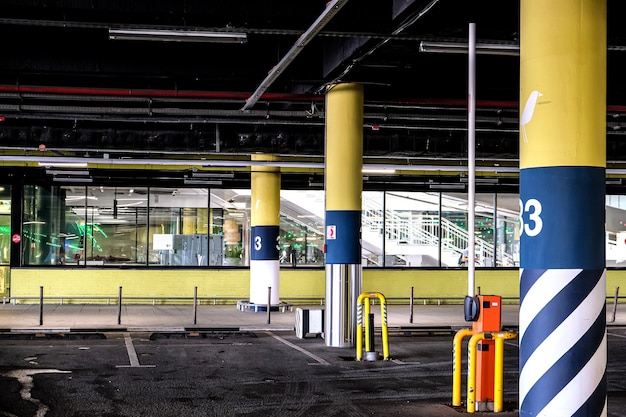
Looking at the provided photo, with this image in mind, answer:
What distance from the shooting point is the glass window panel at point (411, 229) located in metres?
32.6

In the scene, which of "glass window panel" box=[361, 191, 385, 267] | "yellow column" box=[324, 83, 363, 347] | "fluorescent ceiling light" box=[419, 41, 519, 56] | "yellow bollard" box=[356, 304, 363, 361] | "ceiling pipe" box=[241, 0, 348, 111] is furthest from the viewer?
"glass window panel" box=[361, 191, 385, 267]

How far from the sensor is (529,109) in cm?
820

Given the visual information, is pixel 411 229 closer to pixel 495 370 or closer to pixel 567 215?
pixel 495 370

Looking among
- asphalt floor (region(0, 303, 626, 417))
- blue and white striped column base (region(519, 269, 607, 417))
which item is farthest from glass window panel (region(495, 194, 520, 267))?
blue and white striped column base (region(519, 269, 607, 417))

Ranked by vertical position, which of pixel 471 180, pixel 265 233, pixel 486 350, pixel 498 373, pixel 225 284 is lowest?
pixel 225 284

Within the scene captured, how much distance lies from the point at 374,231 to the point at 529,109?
24.4 m

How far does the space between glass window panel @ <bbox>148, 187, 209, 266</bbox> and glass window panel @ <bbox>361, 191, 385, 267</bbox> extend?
5.66 m

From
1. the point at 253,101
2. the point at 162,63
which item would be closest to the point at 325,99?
the point at 253,101

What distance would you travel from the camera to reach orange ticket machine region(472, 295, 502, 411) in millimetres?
11531

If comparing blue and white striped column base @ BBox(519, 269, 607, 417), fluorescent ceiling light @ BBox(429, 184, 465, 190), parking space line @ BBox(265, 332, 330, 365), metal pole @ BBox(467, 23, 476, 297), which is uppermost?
fluorescent ceiling light @ BBox(429, 184, 465, 190)

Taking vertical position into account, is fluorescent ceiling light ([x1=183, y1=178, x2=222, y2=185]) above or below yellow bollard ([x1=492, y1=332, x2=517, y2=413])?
above

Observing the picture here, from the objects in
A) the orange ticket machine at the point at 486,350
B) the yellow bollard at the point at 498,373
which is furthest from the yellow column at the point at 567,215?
the orange ticket machine at the point at 486,350

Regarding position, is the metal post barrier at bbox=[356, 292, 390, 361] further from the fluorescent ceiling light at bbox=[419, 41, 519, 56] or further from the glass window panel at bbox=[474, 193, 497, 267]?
the glass window panel at bbox=[474, 193, 497, 267]

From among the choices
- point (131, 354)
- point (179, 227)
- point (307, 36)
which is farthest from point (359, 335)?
point (179, 227)
